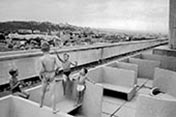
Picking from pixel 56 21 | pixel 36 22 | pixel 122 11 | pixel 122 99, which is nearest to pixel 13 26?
pixel 36 22

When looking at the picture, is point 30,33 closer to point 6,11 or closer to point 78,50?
point 6,11

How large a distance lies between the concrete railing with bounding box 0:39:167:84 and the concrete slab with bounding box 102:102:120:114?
1663 mm

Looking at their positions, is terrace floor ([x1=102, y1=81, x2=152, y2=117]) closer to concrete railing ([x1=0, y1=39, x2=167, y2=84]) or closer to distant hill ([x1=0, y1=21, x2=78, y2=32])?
concrete railing ([x1=0, y1=39, x2=167, y2=84])

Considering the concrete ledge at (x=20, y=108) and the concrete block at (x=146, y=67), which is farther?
the concrete block at (x=146, y=67)

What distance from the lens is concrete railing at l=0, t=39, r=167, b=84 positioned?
11.7ft

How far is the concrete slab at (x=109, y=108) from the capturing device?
404cm

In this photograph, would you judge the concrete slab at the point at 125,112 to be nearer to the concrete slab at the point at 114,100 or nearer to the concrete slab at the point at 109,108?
the concrete slab at the point at 109,108

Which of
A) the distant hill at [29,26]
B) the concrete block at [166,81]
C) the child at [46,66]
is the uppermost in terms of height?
the distant hill at [29,26]

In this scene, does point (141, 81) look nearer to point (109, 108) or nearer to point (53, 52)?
point (109, 108)

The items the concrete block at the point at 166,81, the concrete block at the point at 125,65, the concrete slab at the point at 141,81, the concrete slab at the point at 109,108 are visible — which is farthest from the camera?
the concrete slab at the point at 141,81

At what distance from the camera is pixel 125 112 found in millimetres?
4020

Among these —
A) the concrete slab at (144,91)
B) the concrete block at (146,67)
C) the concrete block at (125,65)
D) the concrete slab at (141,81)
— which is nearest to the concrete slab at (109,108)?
the concrete slab at (144,91)

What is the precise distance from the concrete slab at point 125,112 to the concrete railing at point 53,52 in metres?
1.89

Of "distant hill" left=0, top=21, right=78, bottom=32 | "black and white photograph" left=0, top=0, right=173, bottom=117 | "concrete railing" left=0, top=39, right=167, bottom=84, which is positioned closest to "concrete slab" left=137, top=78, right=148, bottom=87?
"black and white photograph" left=0, top=0, right=173, bottom=117
